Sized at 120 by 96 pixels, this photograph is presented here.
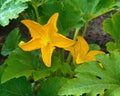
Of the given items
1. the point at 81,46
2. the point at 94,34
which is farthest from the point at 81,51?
the point at 94,34

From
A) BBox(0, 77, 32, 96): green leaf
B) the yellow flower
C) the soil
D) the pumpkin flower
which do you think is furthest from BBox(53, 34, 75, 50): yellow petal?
the soil

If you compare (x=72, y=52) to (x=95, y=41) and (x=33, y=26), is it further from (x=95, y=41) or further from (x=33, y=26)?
(x=95, y=41)

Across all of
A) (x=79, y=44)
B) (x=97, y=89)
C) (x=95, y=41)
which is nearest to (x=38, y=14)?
(x=79, y=44)

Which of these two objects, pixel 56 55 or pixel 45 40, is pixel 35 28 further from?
pixel 56 55

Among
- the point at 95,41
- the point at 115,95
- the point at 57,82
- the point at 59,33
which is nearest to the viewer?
the point at 115,95

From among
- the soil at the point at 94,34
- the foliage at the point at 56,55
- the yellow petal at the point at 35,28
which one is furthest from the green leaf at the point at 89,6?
the soil at the point at 94,34

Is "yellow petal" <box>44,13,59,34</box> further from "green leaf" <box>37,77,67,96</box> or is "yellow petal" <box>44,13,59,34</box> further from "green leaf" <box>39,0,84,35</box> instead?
"green leaf" <box>37,77,67,96</box>

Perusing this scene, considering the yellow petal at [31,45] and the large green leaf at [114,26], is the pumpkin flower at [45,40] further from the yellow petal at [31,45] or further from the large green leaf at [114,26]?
the large green leaf at [114,26]
